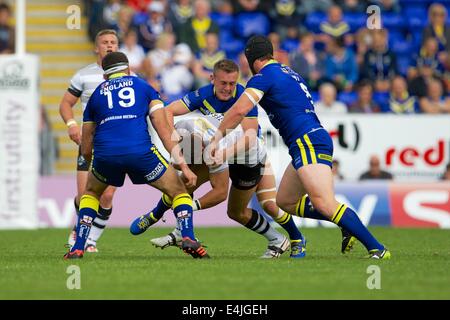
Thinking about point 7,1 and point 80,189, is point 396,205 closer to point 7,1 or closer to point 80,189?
point 80,189

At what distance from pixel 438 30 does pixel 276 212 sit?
10872 millimetres

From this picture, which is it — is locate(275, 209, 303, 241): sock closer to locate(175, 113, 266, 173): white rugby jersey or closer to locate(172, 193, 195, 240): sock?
locate(175, 113, 266, 173): white rugby jersey

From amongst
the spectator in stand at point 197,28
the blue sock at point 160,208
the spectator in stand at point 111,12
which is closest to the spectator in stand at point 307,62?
the spectator in stand at point 197,28

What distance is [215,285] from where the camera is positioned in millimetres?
9203

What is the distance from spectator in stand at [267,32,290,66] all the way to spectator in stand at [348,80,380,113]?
1.44 meters

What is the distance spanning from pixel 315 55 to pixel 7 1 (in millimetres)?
6682

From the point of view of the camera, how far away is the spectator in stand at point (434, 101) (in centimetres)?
2011

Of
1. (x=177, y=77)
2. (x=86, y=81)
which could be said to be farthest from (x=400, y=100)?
(x=86, y=81)

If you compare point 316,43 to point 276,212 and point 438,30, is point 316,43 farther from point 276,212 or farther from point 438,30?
point 276,212

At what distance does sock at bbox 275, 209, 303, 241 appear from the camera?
12.1 m

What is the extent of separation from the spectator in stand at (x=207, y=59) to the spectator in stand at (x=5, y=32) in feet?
11.5

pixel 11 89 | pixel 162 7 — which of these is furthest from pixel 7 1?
pixel 11 89

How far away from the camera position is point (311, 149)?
1124cm
